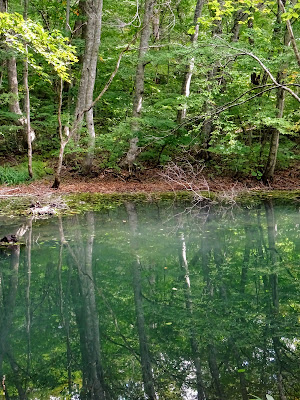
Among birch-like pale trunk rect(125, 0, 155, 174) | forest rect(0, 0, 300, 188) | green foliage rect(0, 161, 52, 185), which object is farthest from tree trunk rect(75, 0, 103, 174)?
green foliage rect(0, 161, 52, 185)

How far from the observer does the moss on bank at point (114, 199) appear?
28.6ft

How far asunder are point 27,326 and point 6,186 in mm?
8020

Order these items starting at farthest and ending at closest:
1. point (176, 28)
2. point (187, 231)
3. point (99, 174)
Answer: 1. point (176, 28)
2. point (99, 174)
3. point (187, 231)

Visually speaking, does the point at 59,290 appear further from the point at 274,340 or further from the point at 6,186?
the point at 6,186

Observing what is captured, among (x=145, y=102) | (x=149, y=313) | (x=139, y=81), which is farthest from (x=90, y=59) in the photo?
(x=149, y=313)

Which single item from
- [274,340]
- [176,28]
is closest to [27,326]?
[274,340]

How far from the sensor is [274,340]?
3391 mm

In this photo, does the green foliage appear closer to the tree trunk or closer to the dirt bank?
the dirt bank

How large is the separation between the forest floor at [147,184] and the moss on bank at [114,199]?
0.36 meters

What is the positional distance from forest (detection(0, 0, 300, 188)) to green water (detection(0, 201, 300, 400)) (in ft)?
16.4

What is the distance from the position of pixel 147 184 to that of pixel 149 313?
27.8 feet

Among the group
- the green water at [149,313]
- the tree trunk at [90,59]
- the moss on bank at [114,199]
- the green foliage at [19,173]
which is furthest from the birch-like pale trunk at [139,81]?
the green water at [149,313]

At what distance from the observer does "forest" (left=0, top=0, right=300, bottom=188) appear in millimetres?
11328

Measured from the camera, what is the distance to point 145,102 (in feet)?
45.1
